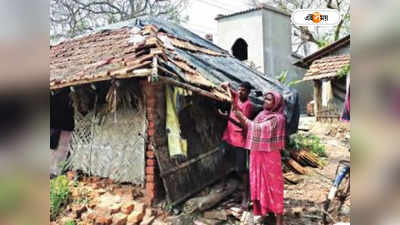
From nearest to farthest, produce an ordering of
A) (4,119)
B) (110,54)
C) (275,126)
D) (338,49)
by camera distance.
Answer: (4,119), (338,49), (275,126), (110,54)

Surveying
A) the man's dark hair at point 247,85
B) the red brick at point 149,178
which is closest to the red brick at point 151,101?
the red brick at point 149,178

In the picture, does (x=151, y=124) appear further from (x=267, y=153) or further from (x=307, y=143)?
(x=307, y=143)

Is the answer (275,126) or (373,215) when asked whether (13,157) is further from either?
(275,126)

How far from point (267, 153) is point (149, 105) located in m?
0.82

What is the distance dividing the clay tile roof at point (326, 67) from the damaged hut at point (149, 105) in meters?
0.16

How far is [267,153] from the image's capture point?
184 cm

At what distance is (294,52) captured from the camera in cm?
182

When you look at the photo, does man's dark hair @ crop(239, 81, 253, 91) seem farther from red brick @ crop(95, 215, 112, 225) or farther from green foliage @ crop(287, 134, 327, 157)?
red brick @ crop(95, 215, 112, 225)

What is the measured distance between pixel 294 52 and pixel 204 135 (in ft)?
2.84

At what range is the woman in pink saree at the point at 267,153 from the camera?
70.9 inches

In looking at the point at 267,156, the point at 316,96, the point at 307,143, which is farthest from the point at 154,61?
the point at 307,143

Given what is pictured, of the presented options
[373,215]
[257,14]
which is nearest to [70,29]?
[257,14]

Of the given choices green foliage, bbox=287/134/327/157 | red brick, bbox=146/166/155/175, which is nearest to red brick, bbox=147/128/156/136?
red brick, bbox=146/166/155/175

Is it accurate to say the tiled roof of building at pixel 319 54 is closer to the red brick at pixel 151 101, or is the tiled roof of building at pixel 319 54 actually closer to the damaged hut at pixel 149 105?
the damaged hut at pixel 149 105
